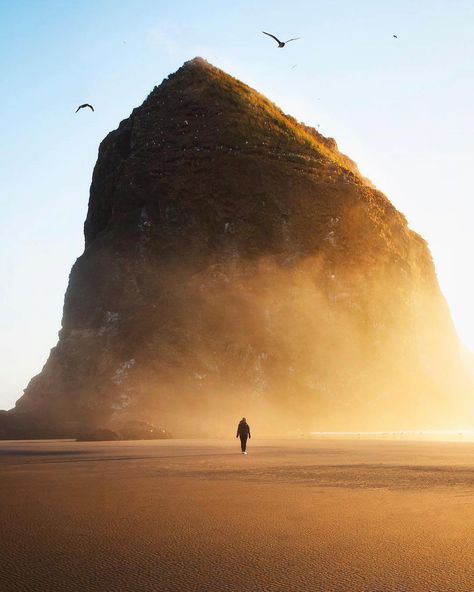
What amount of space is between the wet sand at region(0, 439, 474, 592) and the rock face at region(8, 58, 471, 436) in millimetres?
40535

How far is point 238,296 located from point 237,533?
57.9 meters

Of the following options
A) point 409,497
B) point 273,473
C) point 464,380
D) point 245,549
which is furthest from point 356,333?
point 245,549

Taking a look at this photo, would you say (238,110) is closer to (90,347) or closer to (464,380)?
(90,347)

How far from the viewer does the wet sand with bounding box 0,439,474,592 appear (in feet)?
18.9

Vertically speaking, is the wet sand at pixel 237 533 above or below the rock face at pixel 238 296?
below

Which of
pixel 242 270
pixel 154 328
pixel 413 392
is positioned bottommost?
pixel 413 392

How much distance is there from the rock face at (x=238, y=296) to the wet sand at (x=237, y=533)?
1596 inches

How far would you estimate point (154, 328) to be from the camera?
62.9 metres

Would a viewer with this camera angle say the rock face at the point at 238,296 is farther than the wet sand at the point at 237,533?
Yes

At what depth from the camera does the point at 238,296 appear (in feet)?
216

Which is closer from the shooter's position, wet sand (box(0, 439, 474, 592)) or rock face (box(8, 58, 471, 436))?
wet sand (box(0, 439, 474, 592))

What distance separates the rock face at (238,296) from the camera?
2393 inches

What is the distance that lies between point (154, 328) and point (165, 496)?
169 ft

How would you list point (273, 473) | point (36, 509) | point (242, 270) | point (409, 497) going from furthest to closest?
1. point (242, 270)
2. point (273, 473)
3. point (409, 497)
4. point (36, 509)
